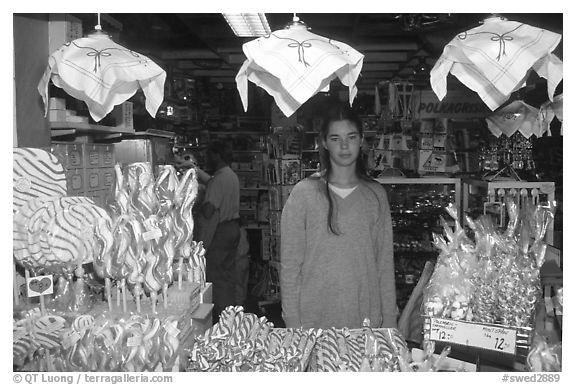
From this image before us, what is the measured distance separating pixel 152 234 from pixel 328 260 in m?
0.88

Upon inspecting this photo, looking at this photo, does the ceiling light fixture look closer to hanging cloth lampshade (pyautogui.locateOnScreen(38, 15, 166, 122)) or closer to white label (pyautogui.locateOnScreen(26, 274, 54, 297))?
hanging cloth lampshade (pyautogui.locateOnScreen(38, 15, 166, 122))

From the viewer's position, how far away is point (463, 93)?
→ 577cm

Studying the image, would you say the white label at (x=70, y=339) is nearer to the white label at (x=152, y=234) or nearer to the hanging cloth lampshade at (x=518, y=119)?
the white label at (x=152, y=234)

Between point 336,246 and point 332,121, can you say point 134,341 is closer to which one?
point 336,246

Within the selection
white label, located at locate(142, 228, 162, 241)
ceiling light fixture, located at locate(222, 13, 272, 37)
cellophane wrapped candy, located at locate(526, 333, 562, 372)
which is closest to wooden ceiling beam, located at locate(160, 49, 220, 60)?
ceiling light fixture, located at locate(222, 13, 272, 37)

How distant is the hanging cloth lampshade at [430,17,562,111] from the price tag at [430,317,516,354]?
0.84m

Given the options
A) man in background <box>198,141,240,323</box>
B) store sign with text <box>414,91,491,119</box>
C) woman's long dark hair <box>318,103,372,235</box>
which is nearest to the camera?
woman's long dark hair <box>318,103,372,235</box>

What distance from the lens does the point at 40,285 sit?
207 centimetres

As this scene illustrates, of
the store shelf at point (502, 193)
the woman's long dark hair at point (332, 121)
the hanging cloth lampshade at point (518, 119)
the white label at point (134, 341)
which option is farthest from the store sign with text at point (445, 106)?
the white label at point (134, 341)

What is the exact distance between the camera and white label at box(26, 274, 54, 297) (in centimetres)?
205

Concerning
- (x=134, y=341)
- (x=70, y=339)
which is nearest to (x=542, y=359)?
(x=134, y=341)

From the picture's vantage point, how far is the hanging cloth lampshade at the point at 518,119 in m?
3.91

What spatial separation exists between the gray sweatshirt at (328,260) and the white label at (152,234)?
2.33 feet
